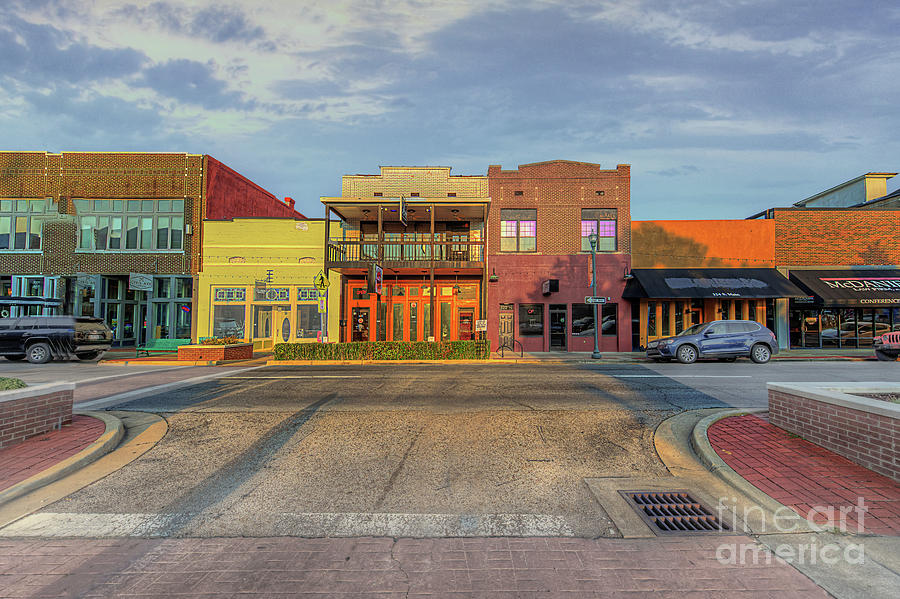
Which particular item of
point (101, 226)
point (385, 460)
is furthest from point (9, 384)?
point (101, 226)

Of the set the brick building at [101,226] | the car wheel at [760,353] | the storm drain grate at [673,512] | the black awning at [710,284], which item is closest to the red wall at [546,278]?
the black awning at [710,284]

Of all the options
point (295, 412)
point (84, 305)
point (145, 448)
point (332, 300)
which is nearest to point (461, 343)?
point (332, 300)

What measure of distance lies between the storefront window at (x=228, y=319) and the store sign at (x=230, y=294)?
406 millimetres

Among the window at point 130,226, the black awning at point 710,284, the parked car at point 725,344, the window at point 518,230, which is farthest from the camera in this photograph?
the window at point 130,226

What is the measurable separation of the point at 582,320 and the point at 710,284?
5858 millimetres

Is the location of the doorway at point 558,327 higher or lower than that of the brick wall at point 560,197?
lower

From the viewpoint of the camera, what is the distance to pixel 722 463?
4684 mm

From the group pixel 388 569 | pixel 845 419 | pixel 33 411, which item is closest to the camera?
pixel 388 569

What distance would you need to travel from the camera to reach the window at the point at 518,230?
2180cm

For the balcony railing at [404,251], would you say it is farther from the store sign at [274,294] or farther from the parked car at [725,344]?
the parked car at [725,344]

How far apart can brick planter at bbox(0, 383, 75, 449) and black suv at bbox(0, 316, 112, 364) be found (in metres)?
13.4

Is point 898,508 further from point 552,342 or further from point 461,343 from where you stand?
point 552,342

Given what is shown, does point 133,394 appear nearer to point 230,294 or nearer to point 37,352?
point 37,352

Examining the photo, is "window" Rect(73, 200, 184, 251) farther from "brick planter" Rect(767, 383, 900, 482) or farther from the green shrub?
"brick planter" Rect(767, 383, 900, 482)
